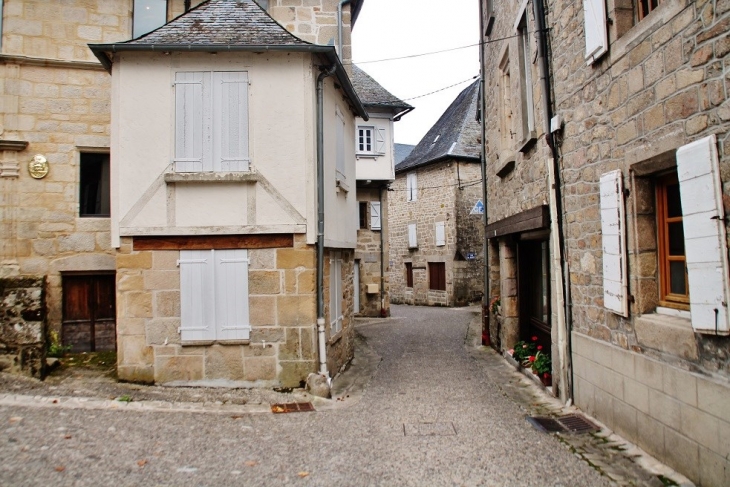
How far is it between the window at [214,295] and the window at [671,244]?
15.0 feet

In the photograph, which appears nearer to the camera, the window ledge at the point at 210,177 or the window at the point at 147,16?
the window ledge at the point at 210,177

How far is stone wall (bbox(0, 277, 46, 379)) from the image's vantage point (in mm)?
6992

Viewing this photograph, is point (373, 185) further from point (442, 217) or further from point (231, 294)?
point (231, 294)

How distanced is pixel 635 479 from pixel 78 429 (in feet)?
15.1

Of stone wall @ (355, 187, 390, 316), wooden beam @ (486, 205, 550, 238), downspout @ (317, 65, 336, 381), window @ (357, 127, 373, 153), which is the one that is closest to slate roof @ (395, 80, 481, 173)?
stone wall @ (355, 187, 390, 316)

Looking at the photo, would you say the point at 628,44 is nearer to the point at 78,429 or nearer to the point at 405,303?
the point at 78,429

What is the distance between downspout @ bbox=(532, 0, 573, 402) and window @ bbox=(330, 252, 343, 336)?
123 inches

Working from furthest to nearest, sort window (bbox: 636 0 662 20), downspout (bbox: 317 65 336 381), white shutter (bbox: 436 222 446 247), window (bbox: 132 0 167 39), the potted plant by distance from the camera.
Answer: white shutter (bbox: 436 222 446 247), window (bbox: 132 0 167 39), downspout (bbox: 317 65 336 381), the potted plant, window (bbox: 636 0 662 20)

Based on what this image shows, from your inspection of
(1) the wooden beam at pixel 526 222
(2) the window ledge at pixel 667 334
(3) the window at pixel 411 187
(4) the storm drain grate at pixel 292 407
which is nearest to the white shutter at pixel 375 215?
(3) the window at pixel 411 187

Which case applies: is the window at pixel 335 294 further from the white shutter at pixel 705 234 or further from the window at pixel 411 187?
the window at pixel 411 187

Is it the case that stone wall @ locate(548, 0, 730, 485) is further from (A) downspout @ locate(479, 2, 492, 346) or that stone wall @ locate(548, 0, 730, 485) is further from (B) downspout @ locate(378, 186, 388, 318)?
(B) downspout @ locate(378, 186, 388, 318)

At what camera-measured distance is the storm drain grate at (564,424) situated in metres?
5.18

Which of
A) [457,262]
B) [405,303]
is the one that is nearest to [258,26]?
[457,262]

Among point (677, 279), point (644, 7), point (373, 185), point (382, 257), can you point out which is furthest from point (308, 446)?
point (373, 185)
